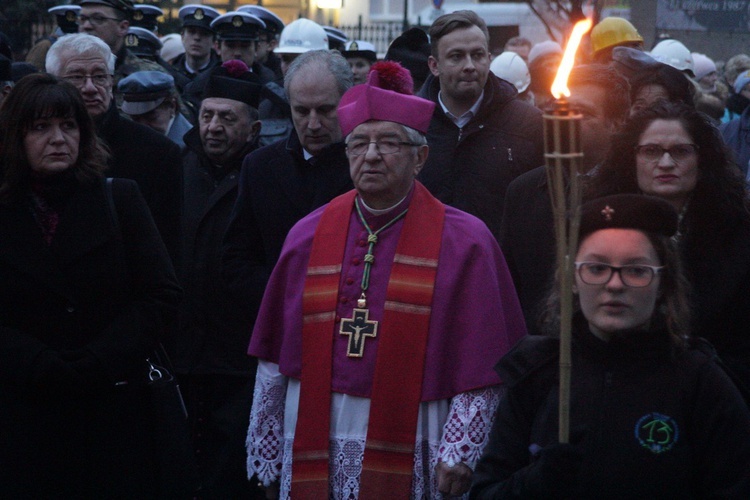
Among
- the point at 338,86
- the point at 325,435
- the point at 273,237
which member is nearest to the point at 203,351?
the point at 273,237

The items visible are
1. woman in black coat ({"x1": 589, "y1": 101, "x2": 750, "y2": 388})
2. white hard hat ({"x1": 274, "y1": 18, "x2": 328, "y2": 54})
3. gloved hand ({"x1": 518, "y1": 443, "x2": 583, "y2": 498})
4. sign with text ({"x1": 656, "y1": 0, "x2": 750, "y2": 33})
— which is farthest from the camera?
sign with text ({"x1": 656, "y1": 0, "x2": 750, "y2": 33})

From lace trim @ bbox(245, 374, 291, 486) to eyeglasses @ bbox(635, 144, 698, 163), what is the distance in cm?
160

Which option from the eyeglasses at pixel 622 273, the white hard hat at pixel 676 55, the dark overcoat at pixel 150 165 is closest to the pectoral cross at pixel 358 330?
the eyeglasses at pixel 622 273

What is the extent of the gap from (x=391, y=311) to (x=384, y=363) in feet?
0.61

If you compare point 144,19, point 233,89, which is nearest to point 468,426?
point 233,89

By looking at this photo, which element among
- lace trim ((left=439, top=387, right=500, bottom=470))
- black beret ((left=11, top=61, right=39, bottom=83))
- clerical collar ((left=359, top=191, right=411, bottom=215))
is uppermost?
black beret ((left=11, top=61, right=39, bottom=83))

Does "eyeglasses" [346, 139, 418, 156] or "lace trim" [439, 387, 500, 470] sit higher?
"eyeglasses" [346, 139, 418, 156]

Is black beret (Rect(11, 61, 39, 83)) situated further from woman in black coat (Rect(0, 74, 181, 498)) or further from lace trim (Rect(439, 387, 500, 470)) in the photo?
lace trim (Rect(439, 387, 500, 470))

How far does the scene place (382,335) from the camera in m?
4.54

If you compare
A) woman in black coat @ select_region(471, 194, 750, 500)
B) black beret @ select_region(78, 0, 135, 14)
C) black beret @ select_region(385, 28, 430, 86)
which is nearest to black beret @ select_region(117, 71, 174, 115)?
black beret @ select_region(78, 0, 135, 14)

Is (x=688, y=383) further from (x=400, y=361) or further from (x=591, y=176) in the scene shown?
(x=591, y=176)

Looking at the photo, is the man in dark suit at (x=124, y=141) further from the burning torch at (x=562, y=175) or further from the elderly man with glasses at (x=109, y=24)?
the burning torch at (x=562, y=175)

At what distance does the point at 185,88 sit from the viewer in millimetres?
10250

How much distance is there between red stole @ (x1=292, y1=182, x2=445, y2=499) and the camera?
4.50 metres
